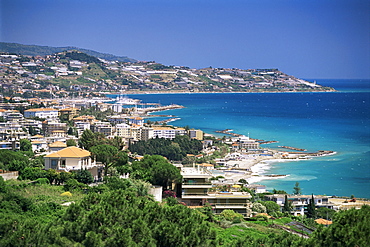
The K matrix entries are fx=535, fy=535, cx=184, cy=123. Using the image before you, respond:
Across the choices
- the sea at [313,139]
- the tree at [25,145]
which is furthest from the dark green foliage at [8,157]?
the sea at [313,139]

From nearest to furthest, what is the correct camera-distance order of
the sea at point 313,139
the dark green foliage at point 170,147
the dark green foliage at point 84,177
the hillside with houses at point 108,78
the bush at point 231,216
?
the bush at point 231,216, the dark green foliage at point 84,177, the sea at point 313,139, the dark green foliage at point 170,147, the hillside with houses at point 108,78

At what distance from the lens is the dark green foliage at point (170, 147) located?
20.4 m

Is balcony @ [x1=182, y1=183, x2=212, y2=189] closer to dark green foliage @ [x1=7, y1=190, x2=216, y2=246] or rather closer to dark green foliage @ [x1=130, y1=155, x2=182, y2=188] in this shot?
dark green foliage @ [x1=130, y1=155, x2=182, y2=188]

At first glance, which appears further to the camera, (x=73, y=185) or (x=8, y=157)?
(x=8, y=157)

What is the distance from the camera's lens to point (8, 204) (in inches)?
282

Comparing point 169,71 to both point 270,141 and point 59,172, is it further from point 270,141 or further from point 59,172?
point 59,172

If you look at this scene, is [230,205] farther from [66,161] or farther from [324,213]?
[66,161]

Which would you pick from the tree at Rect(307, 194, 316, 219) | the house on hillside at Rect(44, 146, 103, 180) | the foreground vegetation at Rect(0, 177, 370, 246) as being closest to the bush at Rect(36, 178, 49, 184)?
the house on hillside at Rect(44, 146, 103, 180)

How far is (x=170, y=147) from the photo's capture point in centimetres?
2092

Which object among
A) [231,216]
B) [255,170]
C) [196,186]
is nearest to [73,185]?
[196,186]

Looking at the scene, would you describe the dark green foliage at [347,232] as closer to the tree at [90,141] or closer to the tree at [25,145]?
the tree at [90,141]

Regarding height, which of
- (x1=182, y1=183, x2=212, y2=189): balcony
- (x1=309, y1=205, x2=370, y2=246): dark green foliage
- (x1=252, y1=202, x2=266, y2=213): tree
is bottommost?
(x1=252, y1=202, x2=266, y2=213): tree

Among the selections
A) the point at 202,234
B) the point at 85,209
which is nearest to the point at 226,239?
the point at 202,234

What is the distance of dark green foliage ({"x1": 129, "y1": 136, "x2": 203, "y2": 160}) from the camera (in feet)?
67.0
